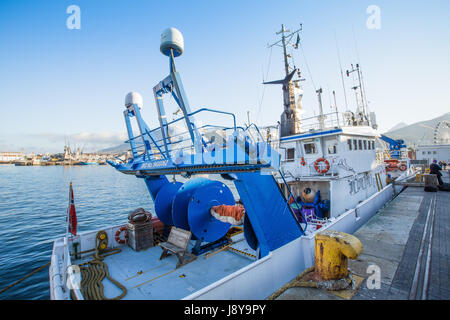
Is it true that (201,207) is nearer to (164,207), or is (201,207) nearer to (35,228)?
(164,207)

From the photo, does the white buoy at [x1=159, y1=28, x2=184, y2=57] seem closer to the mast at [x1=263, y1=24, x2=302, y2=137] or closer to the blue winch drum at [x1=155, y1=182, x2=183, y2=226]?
the blue winch drum at [x1=155, y1=182, x2=183, y2=226]

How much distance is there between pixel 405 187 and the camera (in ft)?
58.9

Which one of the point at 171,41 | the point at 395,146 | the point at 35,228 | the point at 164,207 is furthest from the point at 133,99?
the point at 395,146

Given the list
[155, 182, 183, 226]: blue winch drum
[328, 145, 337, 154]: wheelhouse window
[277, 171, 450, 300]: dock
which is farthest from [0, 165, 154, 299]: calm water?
[328, 145, 337, 154]: wheelhouse window

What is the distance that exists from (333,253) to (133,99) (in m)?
9.20

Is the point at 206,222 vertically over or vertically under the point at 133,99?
under

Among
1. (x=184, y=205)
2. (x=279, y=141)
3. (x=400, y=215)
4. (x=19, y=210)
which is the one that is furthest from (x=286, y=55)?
(x=19, y=210)

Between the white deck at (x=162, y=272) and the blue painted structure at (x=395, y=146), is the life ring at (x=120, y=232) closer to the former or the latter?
the white deck at (x=162, y=272)

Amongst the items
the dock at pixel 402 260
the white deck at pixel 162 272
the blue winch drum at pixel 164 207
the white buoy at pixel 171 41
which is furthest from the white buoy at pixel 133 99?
the dock at pixel 402 260

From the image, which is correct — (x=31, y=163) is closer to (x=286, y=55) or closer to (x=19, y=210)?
(x=19, y=210)

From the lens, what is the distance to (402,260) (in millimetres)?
5645

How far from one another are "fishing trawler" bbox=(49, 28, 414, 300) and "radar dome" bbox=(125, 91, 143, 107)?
50mm

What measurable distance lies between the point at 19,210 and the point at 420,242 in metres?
29.7

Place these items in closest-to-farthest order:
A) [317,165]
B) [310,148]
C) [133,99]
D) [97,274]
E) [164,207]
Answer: [97,274], [164,207], [133,99], [317,165], [310,148]
